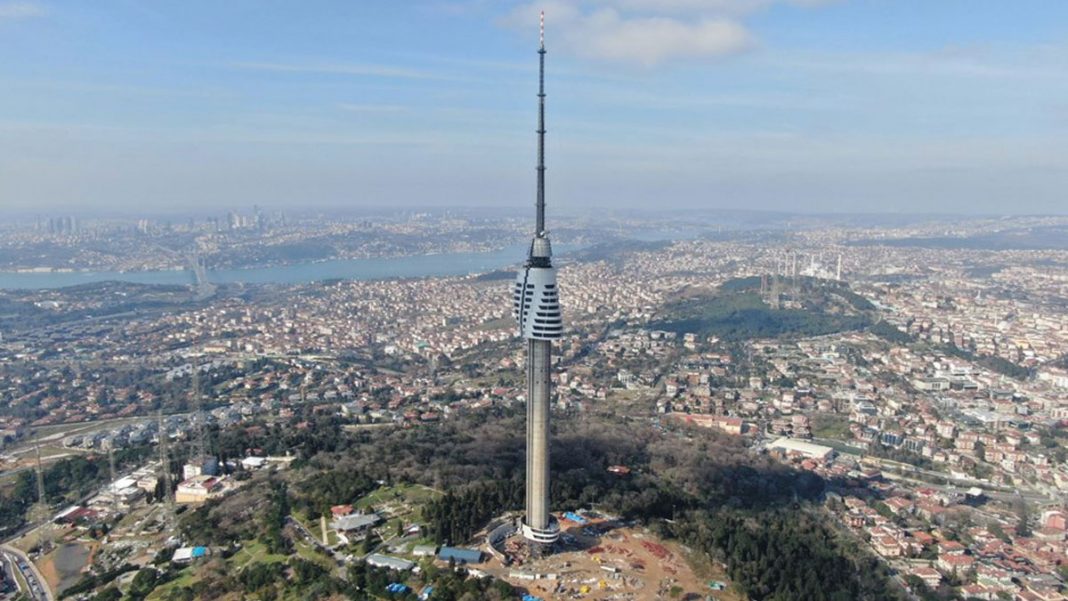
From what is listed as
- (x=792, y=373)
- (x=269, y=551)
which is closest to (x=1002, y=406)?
(x=792, y=373)

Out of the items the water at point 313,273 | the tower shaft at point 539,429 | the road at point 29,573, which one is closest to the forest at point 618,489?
the tower shaft at point 539,429

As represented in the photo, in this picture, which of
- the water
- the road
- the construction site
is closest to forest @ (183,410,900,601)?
the construction site

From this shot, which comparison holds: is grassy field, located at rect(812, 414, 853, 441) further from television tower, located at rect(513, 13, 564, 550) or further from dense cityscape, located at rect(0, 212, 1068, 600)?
television tower, located at rect(513, 13, 564, 550)

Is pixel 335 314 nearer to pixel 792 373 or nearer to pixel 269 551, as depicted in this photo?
pixel 792 373

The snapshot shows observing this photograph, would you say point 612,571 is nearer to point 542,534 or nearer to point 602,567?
point 602,567

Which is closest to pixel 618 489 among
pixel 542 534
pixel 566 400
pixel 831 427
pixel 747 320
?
pixel 542 534
